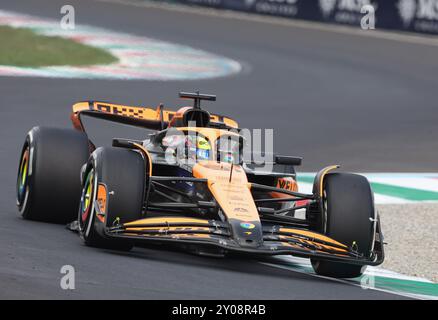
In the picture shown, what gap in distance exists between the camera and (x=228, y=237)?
8969 mm

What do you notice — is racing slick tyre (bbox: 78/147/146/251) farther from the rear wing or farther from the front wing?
the rear wing

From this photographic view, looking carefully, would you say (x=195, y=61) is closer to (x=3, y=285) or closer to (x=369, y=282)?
(x=369, y=282)

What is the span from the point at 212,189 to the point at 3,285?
253 cm

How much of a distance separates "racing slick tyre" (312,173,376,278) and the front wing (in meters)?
0.13

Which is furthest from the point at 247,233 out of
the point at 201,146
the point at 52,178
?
the point at 52,178

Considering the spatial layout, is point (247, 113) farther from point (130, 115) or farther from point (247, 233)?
point (247, 233)

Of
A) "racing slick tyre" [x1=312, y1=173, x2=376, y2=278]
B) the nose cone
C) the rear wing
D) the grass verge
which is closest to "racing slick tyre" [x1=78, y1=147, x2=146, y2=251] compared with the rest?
the nose cone

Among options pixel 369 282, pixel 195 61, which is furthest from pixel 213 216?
pixel 195 61

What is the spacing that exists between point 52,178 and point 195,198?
1.30 meters

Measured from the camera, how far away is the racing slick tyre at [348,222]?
953 centimetres

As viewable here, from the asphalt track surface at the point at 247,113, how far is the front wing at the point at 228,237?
0.62 ft

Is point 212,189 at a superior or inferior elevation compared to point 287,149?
superior

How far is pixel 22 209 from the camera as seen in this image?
1061cm

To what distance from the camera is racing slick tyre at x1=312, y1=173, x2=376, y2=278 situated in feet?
31.3
